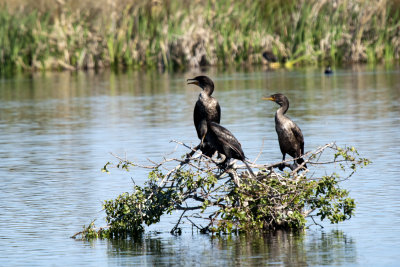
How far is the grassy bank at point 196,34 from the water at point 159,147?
117 cm

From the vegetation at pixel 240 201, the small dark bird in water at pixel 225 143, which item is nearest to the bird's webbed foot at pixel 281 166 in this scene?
the vegetation at pixel 240 201

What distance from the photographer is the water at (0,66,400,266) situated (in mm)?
9758

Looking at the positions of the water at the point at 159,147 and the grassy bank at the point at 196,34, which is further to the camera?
the grassy bank at the point at 196,34

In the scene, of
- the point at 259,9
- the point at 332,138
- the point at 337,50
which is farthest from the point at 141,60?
the point at 332,138

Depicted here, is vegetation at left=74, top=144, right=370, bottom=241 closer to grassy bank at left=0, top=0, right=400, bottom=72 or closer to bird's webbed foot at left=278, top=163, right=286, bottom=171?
bird's webbed foot at left=278, top=163, right=286, bottom=171

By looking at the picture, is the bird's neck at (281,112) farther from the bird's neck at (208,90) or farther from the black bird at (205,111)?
the bird's neck at (208,90)

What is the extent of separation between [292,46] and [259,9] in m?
1.80

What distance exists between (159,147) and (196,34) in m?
19.3

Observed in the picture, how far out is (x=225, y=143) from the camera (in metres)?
10.6

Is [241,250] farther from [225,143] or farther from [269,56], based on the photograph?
[269,56]

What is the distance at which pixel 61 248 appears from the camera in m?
10.1

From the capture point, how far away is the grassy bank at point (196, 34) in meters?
36.7

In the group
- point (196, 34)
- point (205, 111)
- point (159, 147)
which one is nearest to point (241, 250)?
point (205, 111)

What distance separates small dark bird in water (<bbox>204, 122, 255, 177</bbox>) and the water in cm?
83
